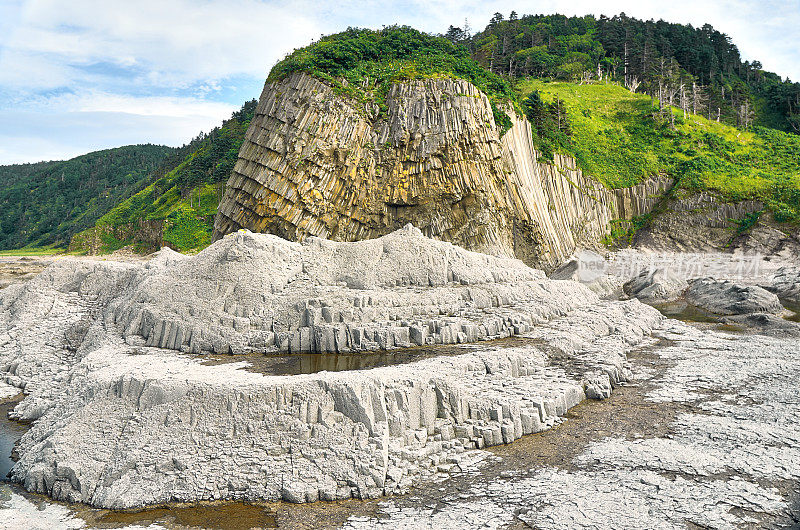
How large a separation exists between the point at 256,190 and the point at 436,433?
70.5 ft

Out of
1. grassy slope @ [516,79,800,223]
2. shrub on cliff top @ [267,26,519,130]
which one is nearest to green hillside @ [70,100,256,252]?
shrub on cliff top @ [267,26,519,130]

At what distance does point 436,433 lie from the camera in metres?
10.5

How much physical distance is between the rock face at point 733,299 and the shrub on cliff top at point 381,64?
15.5 m

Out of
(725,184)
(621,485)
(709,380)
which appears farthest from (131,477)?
(725,184)

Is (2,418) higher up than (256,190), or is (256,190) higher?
(256,190)

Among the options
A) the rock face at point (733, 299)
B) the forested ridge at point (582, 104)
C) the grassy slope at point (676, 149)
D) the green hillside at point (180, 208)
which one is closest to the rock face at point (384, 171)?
the forested ridge at point (582, 104)

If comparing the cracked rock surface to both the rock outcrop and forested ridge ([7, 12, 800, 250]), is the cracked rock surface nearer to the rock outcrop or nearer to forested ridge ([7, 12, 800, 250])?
the rock outcrop

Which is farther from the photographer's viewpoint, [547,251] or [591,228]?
[591,228]

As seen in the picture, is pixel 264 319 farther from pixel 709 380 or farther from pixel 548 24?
pixel 548 24

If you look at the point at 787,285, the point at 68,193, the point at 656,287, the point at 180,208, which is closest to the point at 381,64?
the point at 656,287

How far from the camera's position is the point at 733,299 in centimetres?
2553

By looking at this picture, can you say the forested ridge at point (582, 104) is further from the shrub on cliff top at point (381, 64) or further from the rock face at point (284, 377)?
the rock face at point (284, 377)

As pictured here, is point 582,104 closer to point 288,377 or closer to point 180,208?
point 180,208

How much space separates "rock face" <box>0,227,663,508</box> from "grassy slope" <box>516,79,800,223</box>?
24901 millimetres
